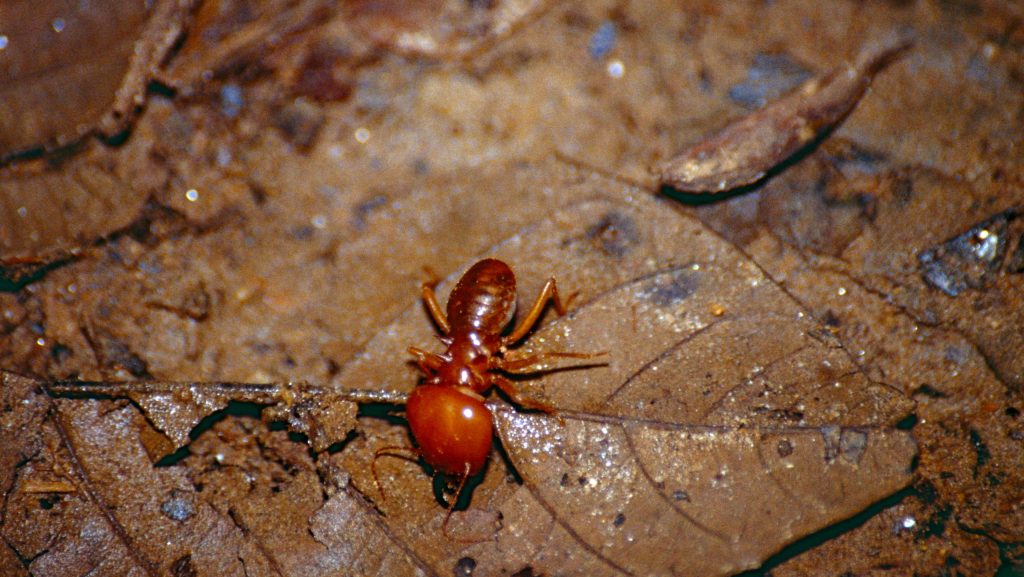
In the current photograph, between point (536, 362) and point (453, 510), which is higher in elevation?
point (536, 362)


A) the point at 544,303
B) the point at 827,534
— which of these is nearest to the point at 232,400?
the point at 544,303

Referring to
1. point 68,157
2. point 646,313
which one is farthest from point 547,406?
point 68,157

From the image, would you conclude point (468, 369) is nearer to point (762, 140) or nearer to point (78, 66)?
point (762, 140)

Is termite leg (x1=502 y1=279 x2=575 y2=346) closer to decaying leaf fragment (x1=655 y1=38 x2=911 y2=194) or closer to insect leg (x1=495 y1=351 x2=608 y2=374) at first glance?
insect leg (x1=495 y1=351 x2=608 y2=374)

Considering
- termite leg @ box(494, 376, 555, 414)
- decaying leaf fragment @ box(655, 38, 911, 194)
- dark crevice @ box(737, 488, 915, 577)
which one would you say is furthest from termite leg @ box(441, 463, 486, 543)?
decaying leaf fragment @ box(655, 38, 911, 194)

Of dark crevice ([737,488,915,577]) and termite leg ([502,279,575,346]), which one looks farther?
termite leg ([502,279,575,346])

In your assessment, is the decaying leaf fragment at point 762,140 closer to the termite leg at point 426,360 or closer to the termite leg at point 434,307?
the termite leg at point 434,307
